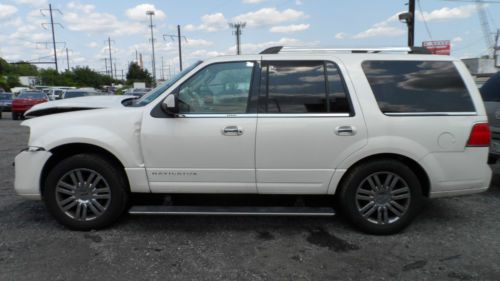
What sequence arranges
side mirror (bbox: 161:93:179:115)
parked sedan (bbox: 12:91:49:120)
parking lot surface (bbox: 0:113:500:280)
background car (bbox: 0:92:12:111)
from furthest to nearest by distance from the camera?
background car (bbox: 0:92:12:111)
parked sedan (bbox: 12:91:49:120)
side mirror (bbox: 161:93:179:115)
parking lot surface (bbox: 0:113:500:280)

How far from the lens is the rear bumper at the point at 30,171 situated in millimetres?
3963

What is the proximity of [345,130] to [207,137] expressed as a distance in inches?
53.2

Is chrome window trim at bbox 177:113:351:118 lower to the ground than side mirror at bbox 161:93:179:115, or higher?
lower

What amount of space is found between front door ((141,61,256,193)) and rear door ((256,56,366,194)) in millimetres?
149

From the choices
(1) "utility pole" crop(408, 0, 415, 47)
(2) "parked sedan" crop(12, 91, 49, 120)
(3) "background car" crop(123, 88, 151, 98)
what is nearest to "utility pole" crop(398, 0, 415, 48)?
(1) "utility pole" crop(408, 0, 415, 47)

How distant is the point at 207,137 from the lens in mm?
3832

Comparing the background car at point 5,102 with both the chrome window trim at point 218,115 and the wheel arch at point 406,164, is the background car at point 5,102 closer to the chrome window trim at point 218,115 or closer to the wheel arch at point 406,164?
the chrome window trim at point 218,115

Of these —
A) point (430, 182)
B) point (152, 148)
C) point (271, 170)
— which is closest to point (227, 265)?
point (271, 170)

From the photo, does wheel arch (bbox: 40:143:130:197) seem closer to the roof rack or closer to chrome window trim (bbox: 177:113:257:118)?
chrome window trim (bbox: 177:113:257:118)

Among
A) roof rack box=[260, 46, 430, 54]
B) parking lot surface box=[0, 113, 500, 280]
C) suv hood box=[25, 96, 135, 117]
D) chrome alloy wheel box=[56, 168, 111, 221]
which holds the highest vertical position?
roof rack box=[260, 46, 430, 54]

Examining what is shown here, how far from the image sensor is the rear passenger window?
387 cm

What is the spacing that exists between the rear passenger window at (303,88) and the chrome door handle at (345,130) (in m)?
0.17

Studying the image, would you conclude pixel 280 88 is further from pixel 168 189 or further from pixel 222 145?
pixel 168 189


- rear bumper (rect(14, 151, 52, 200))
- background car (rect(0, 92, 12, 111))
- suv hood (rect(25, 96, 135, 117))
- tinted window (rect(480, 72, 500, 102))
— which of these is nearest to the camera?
rear bumper (rect(14, 151, 52, 200))
